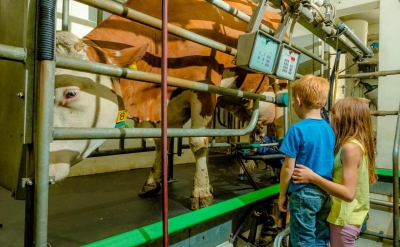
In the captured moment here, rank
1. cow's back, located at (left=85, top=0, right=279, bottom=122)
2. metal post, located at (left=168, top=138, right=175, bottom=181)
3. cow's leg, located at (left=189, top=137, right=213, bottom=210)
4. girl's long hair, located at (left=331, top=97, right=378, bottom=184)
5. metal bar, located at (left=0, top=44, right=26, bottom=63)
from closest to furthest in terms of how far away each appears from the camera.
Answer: metal bar, located at (left=0, top=44, right=26, bottom=63)
girl's long hair, located at (left=331, top=97, right=378, bottom=184)
cow's back, located at (left=85, top=0, right=279, bottom=122)
cow's leg, located at (left=189, top=137, right=213, bottom=210)
metal post, located at (left=168, top=138, right=175, bottom=181)

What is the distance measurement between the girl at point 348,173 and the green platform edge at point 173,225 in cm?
41

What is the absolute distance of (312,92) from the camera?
1.10 meters

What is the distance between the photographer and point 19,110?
69 centimetres

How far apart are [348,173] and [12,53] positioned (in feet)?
3.74

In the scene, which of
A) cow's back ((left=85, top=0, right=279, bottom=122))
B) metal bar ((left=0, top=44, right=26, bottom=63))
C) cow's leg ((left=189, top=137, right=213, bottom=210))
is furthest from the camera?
cow's leg ((left=189, top=137, right=213, bottom=210))

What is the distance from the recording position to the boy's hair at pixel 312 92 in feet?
3.62

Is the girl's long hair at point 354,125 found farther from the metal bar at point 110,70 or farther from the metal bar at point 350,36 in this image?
the metal bar at point 350,36

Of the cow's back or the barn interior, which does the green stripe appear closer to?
the barn interior

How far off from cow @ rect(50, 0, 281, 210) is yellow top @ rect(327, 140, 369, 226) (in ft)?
2.29

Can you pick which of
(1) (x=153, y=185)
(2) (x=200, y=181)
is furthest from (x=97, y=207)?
(2) (x=200, y=181)

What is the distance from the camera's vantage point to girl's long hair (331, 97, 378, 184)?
44.6 inches

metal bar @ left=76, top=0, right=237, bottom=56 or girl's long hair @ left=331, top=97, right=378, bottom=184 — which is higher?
metal bar @ left=76, top=0, right=237, bottom=56

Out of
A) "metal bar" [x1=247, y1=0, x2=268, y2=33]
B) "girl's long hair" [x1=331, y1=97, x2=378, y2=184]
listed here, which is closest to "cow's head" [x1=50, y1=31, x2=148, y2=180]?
"metal bar" [x1=247, y1=0, x2=268, y2=33]

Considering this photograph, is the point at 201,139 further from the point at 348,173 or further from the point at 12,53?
the point at 12,53
